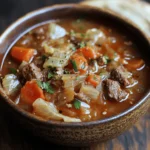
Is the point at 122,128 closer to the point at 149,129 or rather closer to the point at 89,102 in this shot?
the point at 89,102

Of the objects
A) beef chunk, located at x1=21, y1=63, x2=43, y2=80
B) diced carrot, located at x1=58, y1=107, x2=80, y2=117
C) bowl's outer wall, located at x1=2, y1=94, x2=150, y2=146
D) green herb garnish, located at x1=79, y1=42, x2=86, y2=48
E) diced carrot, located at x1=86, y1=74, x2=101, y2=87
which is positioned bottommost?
bowl's outer wall, located at x1=2, y1=94, x2=150, y2=146

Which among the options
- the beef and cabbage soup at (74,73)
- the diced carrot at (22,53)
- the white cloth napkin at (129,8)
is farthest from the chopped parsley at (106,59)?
the white cloth napkin at (129,8)

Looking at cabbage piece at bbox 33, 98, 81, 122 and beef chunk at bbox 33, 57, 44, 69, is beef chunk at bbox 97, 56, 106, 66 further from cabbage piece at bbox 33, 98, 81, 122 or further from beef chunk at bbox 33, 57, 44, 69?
cabbage piece at bbox 33, 98, 81, 122

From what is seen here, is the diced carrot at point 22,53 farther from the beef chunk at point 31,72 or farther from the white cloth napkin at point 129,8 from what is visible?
the white cloth napkin at point 129,8

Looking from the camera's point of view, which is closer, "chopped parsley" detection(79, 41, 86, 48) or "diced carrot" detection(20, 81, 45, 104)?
"diced carrot" detection(20, 81, 45, 104)

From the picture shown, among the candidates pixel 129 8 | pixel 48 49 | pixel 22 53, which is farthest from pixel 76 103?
pixel 129 8

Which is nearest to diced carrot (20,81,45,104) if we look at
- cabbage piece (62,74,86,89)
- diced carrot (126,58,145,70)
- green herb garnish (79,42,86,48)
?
cabbage piece (62,74,86,89)

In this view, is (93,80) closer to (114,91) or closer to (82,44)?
(114,91)
